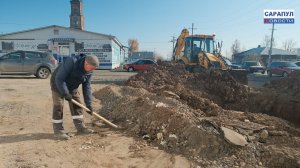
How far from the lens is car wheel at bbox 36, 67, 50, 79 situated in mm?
16953

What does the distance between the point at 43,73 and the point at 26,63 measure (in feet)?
3.46

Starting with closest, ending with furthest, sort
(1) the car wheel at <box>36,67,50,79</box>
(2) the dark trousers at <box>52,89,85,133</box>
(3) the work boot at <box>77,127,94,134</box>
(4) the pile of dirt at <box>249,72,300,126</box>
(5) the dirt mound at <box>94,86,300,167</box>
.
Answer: (5) the dirt mound at <box>94,86,300,167</box>, (2) the dark trousers at <box>52,89,85,133</box>, (3) the work boot at <box>77,127,94,134</box>, (4) the pile of dirt at <box>249,72,300,126</box>, (1) the car wheel at <box>36,67,50,79</box>

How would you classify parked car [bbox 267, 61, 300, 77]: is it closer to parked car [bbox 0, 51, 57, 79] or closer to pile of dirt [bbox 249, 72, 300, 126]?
pile of dirt [bbox 249, 72, 300, 126]

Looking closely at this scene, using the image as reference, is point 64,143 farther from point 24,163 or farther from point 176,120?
point 176,120

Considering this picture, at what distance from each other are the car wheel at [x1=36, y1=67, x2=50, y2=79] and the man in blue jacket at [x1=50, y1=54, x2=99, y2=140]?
11616mm

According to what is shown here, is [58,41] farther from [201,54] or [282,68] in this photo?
[282,68]

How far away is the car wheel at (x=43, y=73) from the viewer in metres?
17.0

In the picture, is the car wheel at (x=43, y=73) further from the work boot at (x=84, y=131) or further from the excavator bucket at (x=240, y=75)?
the work boot at (x=84, y=131)

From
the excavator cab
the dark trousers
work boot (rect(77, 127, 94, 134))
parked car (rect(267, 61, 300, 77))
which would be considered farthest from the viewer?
parked car (rect(267, 61, 300, 77))

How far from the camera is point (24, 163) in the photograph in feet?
15.4

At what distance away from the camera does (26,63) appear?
16.7m

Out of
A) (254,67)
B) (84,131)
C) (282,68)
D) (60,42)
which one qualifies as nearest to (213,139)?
(84,131)

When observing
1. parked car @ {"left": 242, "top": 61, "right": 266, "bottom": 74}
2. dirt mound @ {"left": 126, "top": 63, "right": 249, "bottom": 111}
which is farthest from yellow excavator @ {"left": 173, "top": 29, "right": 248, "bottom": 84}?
parked car @ {"left": 242, "top": 61, "right": 266, "bottom": 74}

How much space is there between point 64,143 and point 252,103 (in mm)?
8943
